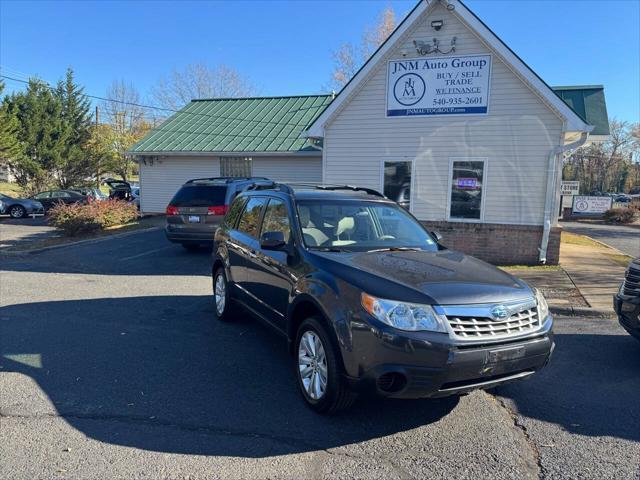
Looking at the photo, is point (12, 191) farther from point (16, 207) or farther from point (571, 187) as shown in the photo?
point (571, 187)

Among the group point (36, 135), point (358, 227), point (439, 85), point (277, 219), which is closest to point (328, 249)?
point (358, 227)

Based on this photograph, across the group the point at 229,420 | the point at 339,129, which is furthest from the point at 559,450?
the point at 339,129

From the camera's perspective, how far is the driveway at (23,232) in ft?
48.3

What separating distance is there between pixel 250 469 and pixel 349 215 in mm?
2589

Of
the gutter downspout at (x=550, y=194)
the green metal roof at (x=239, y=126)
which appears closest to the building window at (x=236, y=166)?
the green metal roof at (x=239, y=126)

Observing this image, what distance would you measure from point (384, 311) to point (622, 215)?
30718 millimetres

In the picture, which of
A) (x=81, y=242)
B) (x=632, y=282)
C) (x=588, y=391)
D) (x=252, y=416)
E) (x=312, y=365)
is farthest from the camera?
(x=81, y=242)

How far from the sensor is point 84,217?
14.8m

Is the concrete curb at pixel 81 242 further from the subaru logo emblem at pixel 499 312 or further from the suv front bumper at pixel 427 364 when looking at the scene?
the subaru logo emblem at pixel 499 312

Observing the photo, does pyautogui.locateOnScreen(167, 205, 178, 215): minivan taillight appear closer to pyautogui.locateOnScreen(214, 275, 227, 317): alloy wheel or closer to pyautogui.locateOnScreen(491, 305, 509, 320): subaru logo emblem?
pyautogui.locateOnScreen(214, 275, 227, 317): alloy wheel

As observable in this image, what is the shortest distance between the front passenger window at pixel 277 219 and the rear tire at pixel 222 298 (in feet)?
4.35

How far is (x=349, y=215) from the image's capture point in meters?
4.83

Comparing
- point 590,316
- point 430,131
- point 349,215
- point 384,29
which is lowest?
point 590,316

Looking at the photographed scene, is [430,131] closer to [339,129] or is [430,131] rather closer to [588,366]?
[339,129]
